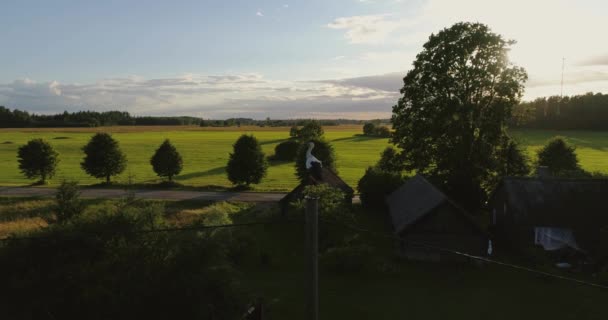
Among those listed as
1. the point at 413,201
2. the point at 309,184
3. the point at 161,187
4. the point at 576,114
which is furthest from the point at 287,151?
the point at 576,114

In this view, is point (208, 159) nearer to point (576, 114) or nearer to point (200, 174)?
point (200, 174)

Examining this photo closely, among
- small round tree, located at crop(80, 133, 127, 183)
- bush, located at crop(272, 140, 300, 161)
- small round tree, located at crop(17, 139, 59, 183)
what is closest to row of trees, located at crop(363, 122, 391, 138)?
bush, located at crop(272, 140, 300, 161)

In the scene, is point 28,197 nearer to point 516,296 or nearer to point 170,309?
point 170,309

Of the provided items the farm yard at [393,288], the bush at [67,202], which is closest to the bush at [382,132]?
the farm yard at [393,288]

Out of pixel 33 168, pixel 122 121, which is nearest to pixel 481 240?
pixel 33 168

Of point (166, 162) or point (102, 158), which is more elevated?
point (102, 158)

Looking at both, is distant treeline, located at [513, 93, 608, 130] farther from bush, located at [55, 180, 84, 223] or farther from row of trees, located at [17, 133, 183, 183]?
bush, located at [55, 180, 84, 223]
